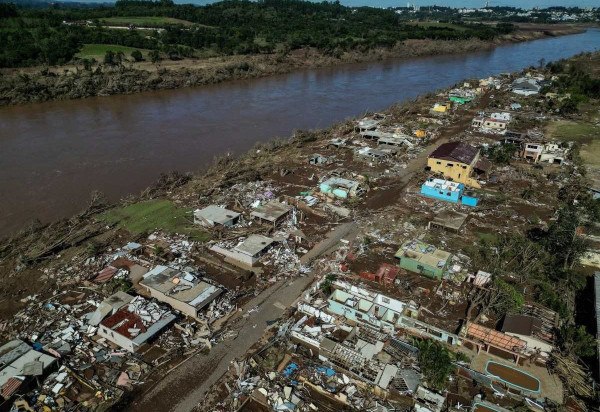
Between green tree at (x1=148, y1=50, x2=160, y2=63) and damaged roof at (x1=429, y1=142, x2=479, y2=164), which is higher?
green tree at (x1=148, y1=50, x2=160, y2=63)

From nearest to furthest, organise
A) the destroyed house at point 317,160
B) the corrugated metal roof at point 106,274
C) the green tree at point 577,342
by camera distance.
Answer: the green tree at point 577,342 → the corrugated metal roof at point 106,274 → the destroyed house at point 317,160

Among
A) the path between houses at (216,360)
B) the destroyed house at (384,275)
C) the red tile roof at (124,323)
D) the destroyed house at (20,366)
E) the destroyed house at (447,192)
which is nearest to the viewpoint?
the destroyed house at (20,366)

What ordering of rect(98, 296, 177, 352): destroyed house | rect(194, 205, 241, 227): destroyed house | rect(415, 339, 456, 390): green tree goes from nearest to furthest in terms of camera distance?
rect(415, 339, 456, 390): green tree, rect(98, 296, 177, 352): destroyed house, rect(194, 205, 241, 227): destroyed house

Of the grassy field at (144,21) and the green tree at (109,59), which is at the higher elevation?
the grassy field at (144,21)

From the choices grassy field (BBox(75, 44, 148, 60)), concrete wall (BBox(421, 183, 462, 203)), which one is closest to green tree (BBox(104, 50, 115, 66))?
grassy field (BBox(75, 44, 148, 60))

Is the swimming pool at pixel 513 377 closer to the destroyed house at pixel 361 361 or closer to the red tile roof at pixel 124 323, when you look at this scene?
the destroyed house at pixel 361 361

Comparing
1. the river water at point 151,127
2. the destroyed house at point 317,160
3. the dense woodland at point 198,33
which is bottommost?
the river water at point 151,127

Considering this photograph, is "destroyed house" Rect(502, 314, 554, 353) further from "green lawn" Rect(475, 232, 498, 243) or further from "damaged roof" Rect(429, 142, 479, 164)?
"damaged roof" Rect(429, 142, 479, 164)

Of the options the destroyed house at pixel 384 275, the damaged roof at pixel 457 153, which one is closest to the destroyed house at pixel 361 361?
the destroyed house at pixel 384 275
